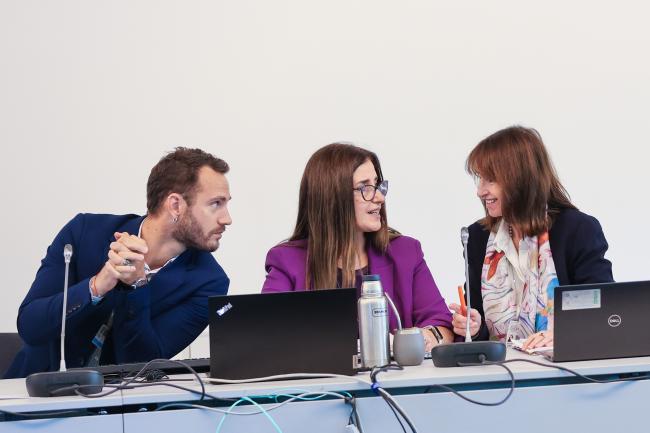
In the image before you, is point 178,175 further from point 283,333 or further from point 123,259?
point 283,333

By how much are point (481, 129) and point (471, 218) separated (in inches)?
14.5

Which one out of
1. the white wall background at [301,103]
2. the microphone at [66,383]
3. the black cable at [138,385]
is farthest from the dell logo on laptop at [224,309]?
the white wall background at [301,103]

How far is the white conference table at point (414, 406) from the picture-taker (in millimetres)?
1589

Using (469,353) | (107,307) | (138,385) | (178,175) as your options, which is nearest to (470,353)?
(469,353)

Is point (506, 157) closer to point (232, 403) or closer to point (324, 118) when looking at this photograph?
point (324, 118)

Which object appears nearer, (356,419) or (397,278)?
(356,419)

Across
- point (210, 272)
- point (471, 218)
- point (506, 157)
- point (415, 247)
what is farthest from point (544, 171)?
point (210, 272)

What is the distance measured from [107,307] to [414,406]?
106 cm

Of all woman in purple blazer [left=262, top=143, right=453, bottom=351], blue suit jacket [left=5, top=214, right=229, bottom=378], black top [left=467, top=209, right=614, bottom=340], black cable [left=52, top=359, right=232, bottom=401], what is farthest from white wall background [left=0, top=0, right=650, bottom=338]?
black cable [left=52, top=359, right=232, bottom=401]

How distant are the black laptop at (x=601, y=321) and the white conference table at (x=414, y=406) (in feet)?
0.18

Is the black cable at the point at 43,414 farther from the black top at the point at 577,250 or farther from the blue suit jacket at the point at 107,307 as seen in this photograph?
the black top at the point at 577,250

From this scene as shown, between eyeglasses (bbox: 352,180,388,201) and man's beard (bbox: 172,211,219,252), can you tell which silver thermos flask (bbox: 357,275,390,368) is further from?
man's beard (bbox: 172,211,219,252)

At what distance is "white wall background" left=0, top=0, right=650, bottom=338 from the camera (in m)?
3.14

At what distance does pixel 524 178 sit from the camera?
251 centimetres
